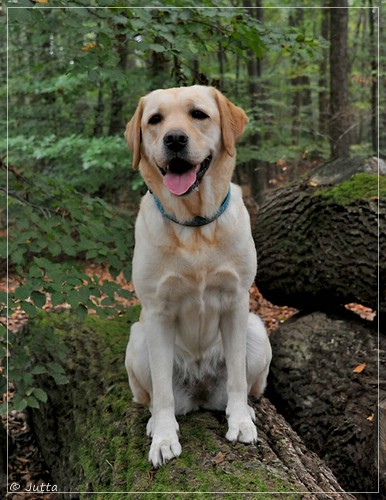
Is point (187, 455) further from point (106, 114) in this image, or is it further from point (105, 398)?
point (106, 114)

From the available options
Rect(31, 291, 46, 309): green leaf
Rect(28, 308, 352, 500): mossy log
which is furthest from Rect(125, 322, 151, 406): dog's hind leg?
Rect(31, 291, 46, 309): green leaf

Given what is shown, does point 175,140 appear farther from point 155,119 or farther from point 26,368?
point 26,368

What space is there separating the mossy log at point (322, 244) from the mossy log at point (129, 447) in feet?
4.82

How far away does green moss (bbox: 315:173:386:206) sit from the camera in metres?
4.32

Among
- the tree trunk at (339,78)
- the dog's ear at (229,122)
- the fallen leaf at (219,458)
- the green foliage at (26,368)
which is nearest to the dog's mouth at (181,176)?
the dog's ear at (229,122)

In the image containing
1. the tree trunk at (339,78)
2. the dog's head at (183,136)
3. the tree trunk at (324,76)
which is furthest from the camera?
the tree trunk at (324,76)

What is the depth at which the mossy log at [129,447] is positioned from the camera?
7.98 ft

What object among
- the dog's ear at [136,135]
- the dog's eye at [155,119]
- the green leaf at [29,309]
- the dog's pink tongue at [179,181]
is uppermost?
the dog's eye at [155,119]

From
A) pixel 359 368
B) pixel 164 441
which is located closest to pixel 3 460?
pixel 164 441

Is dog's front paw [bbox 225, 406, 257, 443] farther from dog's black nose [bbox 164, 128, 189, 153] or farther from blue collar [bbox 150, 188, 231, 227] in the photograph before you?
dog's black nose [bbox 164, 128, 189, 153]

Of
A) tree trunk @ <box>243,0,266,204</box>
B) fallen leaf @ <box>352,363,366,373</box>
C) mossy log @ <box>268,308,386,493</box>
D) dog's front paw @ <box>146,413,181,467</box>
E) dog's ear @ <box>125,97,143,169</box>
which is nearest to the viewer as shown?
dog's front paw @ <box>146,413,181,467</box>

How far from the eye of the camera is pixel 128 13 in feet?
11.1

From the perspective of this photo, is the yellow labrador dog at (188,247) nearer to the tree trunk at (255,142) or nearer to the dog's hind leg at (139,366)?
the dog's hind leg at (139,366)

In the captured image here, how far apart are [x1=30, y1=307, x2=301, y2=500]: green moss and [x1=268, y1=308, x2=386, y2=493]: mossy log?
3.62ft
